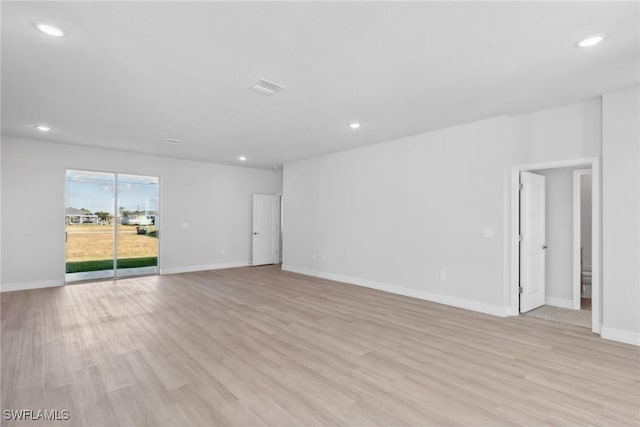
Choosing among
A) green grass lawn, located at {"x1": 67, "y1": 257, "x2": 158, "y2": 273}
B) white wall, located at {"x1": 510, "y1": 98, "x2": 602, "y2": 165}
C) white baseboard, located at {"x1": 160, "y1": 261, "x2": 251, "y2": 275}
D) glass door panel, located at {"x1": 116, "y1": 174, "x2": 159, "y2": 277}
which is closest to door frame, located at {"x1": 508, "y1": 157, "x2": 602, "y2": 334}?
white wall, located at {"x1": 510, "y1": 98, "x2": 602, "y2": 165}

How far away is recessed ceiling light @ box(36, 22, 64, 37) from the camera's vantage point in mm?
2395

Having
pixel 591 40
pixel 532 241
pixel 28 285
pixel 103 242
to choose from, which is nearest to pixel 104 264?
Result: pixel 103 242

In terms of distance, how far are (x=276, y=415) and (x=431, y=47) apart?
10.1ft

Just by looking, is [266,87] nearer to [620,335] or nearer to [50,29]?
[50,29]

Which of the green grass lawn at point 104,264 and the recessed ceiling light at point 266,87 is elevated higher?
the recessed ceiling light at point 266,87

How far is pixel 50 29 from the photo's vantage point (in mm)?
2443

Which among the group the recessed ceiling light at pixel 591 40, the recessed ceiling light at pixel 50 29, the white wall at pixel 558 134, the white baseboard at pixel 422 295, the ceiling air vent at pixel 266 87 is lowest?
the white baseboard at pixel 422 295

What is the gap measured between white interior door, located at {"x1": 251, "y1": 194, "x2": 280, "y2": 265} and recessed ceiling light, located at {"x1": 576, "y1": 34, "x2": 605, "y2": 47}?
7684mm

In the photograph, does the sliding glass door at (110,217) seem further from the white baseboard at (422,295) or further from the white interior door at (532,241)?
the white interior door at (532,241)

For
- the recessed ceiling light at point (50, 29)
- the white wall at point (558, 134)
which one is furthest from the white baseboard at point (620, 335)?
the recessed ceiling light at point (50, 29)

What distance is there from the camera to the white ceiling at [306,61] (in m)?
2.26

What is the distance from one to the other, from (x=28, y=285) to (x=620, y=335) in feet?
30.0

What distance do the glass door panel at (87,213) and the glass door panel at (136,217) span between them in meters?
0.19

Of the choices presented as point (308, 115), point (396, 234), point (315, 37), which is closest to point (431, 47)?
point (315, 37)
